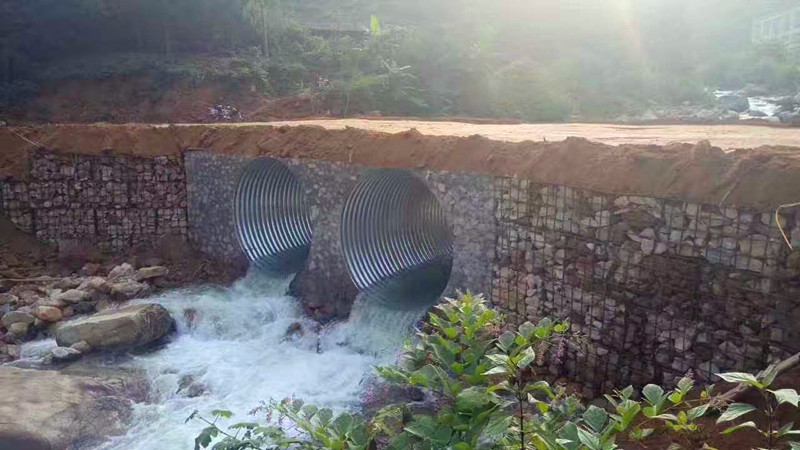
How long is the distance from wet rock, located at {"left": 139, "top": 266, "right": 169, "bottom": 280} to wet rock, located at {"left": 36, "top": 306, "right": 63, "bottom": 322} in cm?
173

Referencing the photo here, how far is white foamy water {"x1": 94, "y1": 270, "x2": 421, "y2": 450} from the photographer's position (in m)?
8.71

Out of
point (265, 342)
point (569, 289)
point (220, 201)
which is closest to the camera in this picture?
point (569, 289)

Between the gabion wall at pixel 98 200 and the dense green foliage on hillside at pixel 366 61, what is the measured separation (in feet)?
33.2

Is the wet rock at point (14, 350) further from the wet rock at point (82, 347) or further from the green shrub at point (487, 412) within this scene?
the green shrub at point (487, 412)

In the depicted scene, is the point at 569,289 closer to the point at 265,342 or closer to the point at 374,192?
the point at 374,192

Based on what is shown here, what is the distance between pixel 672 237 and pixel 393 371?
391 centimetres

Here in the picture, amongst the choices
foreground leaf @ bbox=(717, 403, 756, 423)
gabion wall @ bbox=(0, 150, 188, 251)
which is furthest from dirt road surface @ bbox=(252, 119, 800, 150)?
foreground leaf @ bbox=(717, 403, 756, 423)

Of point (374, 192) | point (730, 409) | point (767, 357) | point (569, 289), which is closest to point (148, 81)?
point (374, 192)

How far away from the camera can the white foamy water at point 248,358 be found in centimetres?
871

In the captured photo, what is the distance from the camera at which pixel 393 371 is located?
3.57 meters

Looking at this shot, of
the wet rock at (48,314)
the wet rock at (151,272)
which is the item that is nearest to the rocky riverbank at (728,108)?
the wet rock at (151,272)

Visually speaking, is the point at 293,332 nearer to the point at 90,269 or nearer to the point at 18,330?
the point at 18,330

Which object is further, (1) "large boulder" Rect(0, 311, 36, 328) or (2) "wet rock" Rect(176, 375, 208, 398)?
(1) "large boulder" Rect(0, 311, 36, 328)

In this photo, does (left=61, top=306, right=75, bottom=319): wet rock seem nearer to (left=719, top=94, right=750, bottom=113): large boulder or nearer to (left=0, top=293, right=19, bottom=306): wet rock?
(left=0, top=293, right=19, bottom=306): wet rock
